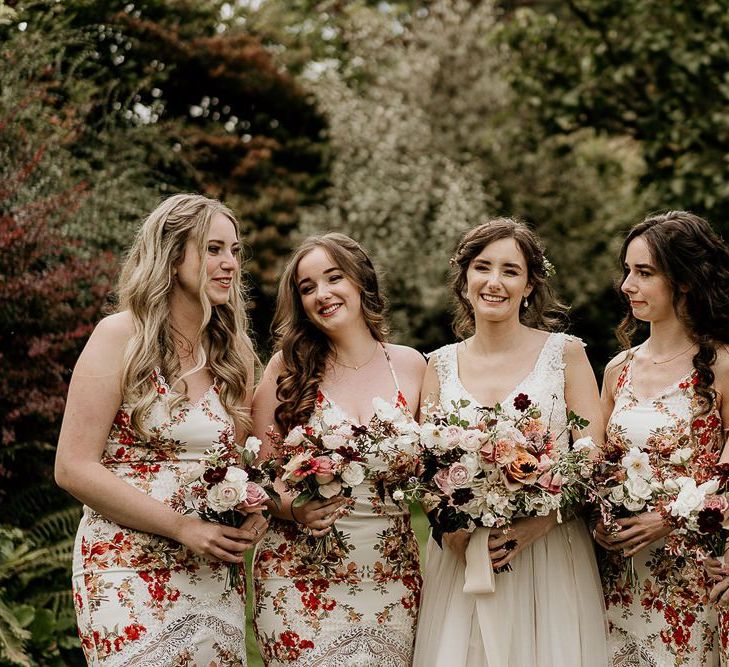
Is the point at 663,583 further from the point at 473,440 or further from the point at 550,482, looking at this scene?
the point at 473,440

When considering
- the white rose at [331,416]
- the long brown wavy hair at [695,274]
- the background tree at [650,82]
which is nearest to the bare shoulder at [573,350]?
the long brown wavy hair at [695,274]

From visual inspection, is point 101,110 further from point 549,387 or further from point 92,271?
point 549,387

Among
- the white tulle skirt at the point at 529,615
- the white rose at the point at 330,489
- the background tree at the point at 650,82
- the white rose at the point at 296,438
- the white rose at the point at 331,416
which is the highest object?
the background tree at the point at 650,82

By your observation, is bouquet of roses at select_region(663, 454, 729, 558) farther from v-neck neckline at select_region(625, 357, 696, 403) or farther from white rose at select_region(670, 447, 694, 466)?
v-neck neckline at select_region(625, 357, 696, 403)

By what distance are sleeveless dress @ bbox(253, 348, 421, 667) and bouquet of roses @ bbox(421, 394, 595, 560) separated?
1.25 feet

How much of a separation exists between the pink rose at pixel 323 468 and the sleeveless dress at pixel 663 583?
1272 millimetres

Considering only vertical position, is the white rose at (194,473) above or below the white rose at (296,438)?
below

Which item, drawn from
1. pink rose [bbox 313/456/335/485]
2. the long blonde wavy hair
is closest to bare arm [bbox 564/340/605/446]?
pink rose [bbox 313/456/335/485]

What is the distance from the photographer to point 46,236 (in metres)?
7.20

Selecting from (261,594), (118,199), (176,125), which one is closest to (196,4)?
(176,125)

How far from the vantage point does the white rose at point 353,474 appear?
4.20 meters

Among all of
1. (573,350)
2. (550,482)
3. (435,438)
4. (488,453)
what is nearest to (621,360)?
(573,350)

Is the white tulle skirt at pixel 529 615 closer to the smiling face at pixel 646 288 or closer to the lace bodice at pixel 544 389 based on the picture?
the lace bodice at pixel 544 389

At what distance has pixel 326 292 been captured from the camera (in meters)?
4.89
